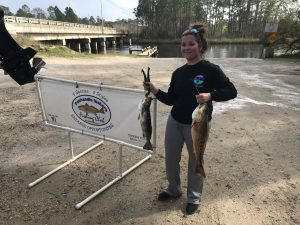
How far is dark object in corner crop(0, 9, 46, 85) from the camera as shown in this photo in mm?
4145

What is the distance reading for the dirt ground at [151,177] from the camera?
3.85m

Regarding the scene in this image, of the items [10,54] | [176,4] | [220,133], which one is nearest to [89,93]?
[10,54]

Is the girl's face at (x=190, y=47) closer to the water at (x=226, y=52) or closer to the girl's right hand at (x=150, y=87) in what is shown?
the girl's right hand at (x=150, y=87)

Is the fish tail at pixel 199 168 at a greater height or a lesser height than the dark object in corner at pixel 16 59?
lesser

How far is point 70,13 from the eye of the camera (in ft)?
368

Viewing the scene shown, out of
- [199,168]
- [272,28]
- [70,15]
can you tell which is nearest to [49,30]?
[272,28]

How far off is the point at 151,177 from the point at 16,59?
106 inches

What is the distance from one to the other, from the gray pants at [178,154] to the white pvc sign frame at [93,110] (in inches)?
11.6

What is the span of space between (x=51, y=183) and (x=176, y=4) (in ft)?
321

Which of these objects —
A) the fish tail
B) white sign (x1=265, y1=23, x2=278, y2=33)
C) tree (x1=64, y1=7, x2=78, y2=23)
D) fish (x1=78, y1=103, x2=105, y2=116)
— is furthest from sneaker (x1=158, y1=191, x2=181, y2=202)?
tree (x1=64, y1=7, x2=78, y2=23)

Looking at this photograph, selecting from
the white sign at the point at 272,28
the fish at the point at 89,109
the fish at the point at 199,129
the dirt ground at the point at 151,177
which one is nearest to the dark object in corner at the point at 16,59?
the fish at the point at 89,109

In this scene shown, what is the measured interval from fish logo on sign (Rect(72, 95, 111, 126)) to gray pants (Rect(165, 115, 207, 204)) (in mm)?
1002

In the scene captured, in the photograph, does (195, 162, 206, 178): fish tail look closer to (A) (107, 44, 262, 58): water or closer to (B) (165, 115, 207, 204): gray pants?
(B) (165, 115, 207, 204): gray pants

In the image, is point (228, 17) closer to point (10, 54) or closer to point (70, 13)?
point (70, 13)
